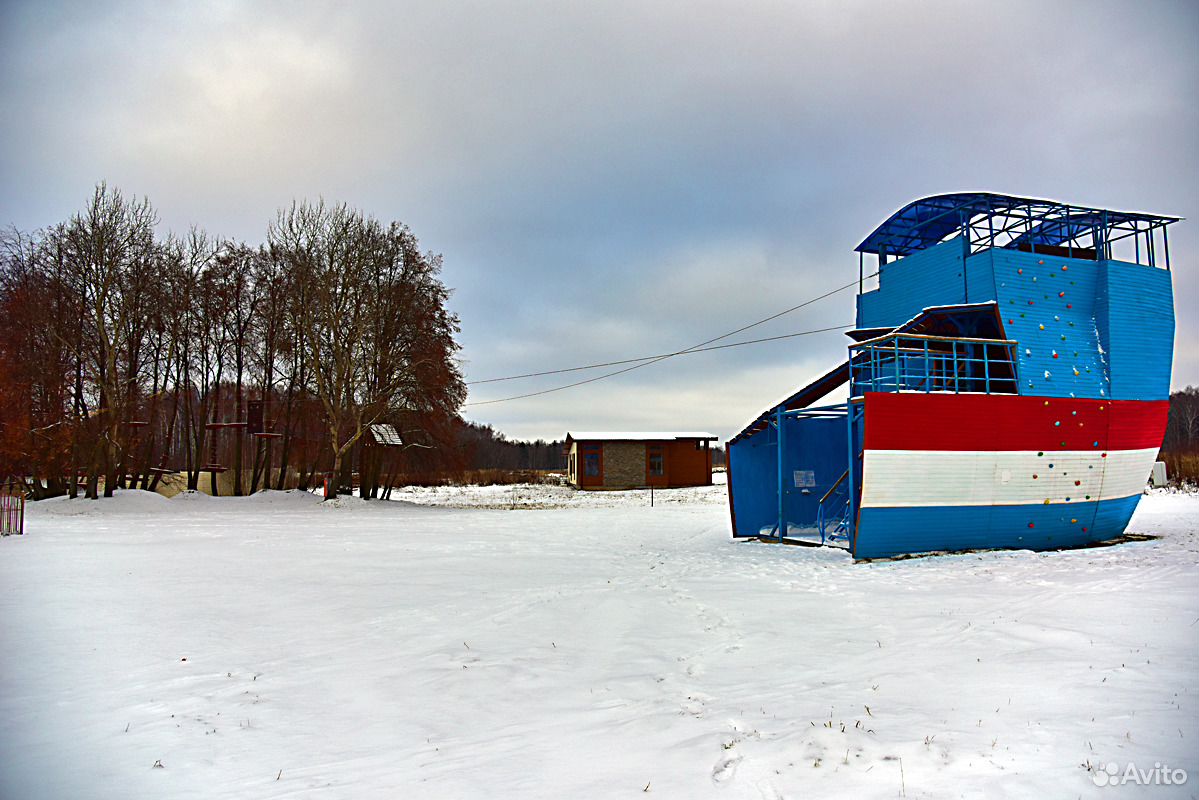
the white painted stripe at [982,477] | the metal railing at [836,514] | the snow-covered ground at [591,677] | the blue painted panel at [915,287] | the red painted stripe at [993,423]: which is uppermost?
the blue painted panel at [915,287]

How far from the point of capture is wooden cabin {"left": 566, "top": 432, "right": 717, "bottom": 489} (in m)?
45.9

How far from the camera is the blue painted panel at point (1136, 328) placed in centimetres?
1616

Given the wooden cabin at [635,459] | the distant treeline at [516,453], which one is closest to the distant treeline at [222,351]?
the wooden cabin at [635,459]

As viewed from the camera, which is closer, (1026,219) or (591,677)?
(591,677)

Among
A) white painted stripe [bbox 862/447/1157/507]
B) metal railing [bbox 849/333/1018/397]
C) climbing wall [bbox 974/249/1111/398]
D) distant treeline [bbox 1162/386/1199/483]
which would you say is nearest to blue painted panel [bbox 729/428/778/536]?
metal railing [bbox 849/333/1018/397]

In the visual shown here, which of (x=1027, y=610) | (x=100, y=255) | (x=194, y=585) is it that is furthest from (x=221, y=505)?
(x=1027, y=610)

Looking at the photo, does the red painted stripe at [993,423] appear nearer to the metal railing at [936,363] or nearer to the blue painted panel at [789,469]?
the metal railing at [936,363]

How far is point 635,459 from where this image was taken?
152 feet

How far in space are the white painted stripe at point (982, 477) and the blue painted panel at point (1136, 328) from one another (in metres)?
1.85

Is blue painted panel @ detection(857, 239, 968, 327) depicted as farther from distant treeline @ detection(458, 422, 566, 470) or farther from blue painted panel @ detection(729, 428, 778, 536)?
distant treeline @ detection(458, 422, 566, 470)

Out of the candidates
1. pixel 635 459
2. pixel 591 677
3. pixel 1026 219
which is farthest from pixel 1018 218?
pixel 635 459

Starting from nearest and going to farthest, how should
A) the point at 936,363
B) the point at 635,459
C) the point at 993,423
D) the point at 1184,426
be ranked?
1. the point at 993,423
2. the point at 936,363
3. the point at 635,459
4. the point at 1184,426

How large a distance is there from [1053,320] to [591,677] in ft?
46.9

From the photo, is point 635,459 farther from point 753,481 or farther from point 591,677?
point 591,677
